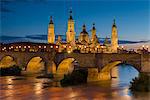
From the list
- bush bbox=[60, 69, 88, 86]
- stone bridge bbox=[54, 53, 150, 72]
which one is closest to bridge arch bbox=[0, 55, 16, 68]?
stone bridge bbox=[54, 53, 150, 72]

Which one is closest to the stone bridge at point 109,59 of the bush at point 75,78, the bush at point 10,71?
the bush at point 75,78

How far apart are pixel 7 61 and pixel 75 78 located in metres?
22.9

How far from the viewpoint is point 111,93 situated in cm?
3544

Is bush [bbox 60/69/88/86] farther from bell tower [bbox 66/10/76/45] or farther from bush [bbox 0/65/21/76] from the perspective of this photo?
bell tower [bbox 66/10/76/45]

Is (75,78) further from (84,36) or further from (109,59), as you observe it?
(84,36)

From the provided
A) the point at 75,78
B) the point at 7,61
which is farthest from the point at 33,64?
the point at 75,78

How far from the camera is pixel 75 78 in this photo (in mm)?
42156

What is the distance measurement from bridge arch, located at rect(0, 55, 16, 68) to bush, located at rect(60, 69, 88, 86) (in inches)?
718

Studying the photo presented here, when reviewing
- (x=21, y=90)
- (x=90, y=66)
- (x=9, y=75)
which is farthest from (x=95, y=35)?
(x=21, y=90)

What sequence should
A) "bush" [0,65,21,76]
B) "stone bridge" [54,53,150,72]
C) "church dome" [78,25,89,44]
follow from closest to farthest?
"stone bridge" [54,53,150,72] → "bush" [0,65,21,76] → "church dome" [78,25,89,44]

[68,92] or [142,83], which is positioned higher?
[142,83]

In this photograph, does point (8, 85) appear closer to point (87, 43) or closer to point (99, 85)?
Answer: point (99, 85)

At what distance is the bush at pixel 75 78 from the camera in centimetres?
4171

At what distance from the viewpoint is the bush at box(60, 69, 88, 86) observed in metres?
41.7
